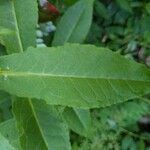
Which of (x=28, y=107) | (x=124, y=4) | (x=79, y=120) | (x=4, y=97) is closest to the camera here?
(x=28, y=107)

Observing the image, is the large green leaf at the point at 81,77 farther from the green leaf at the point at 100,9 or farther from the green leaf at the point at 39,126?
the green leaf at the point at 100,9

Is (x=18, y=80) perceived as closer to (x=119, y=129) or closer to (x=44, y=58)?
(x=44, y=58)

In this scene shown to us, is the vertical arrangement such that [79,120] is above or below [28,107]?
below

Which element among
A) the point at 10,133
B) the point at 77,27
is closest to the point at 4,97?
the point at 10,133

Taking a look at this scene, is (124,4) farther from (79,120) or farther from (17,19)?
(17,19)

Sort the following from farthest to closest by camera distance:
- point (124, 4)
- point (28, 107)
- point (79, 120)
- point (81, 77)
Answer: point (124, 4) < point (79, 120) < point (28, 107) < point (81, 77)

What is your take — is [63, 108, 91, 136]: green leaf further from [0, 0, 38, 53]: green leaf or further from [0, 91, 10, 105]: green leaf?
[0, 0, 38, 53]: green leaf
